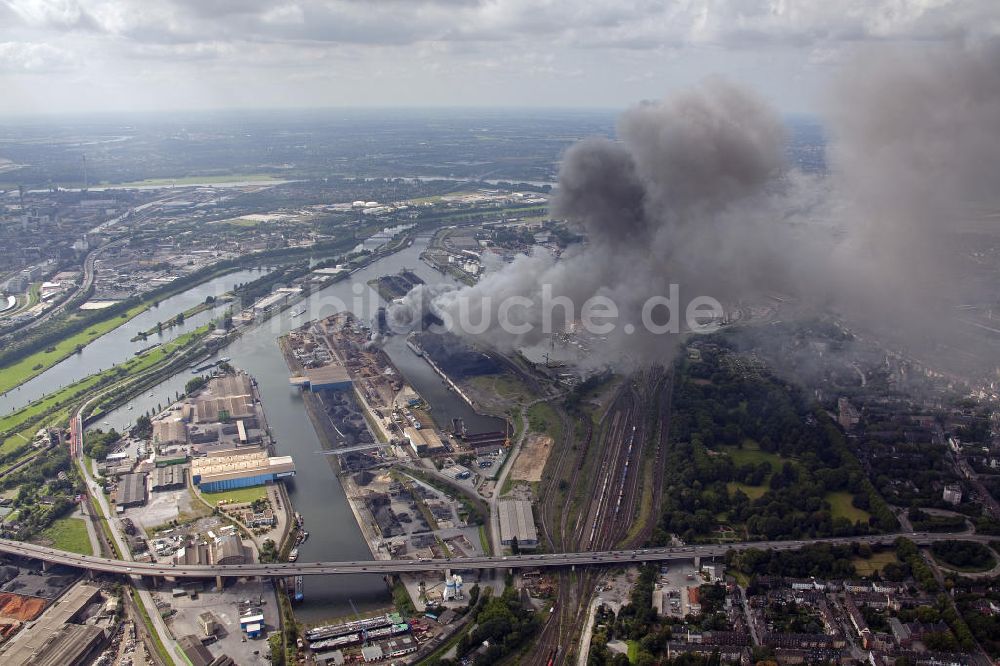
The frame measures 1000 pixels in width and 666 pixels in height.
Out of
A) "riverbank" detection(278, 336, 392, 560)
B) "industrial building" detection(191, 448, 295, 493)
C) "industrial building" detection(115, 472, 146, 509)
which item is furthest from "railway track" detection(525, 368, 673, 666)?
"industrial building" detection(115, 472, 146, 509)

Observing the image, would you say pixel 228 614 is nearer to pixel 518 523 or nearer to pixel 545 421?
pixel 518 523

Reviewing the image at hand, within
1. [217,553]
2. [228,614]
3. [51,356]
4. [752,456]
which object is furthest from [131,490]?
[752,456]

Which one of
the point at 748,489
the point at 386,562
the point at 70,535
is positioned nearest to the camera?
the point at 386,562

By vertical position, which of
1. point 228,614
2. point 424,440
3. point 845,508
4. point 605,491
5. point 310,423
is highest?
point 228,614

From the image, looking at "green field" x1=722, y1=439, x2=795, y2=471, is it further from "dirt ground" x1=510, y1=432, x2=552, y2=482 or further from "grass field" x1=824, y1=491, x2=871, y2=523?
"dirt ground" x1=510, y1=432, x2=552, y2=482

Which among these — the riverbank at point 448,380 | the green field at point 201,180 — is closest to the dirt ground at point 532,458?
the riverbank at point 448,380

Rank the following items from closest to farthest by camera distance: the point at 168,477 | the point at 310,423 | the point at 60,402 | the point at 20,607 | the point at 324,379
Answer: the point at 20,607
the point at 168,477
the point at 310,423
the point at 60,402
the point at 324,379

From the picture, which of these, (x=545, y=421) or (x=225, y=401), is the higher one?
(x=225, y=401)

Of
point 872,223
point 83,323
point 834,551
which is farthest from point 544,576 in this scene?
point 83,323
